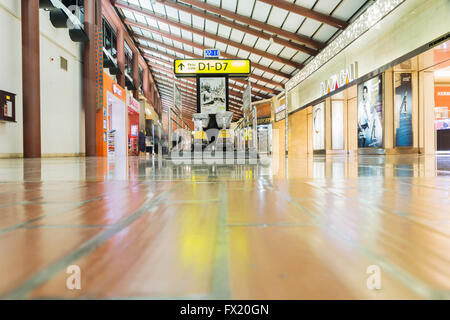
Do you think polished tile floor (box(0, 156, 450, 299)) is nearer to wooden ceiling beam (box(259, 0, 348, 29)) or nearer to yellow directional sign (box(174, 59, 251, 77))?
yellow directional sign (box(174, 59, 251, 77))

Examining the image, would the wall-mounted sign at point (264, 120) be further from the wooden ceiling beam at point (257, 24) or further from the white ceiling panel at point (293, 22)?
the white ceiling panel at point (293, 22)

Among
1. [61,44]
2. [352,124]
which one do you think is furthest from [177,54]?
[352,124]

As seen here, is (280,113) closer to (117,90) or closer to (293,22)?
(293,22)

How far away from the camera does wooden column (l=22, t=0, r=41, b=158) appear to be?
6.67 m

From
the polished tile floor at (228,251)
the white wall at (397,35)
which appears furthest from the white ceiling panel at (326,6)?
the polished tile floor at (228,251)

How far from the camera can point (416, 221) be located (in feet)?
1.99

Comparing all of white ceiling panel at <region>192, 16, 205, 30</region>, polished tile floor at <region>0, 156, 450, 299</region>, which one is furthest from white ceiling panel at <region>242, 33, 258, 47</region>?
polished tile floor at <region>0, 156, 450, 299</region>

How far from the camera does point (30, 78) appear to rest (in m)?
6.73

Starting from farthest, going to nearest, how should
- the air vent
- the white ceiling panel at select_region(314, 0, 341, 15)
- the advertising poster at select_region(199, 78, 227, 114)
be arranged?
the air vent, the advertising poster at select_region(199, 78, 227, 114), the white ceiling panel at select_region(314, 0, 341, 15)

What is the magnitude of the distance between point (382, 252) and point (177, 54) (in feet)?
53.2

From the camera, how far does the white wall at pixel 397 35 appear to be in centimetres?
562

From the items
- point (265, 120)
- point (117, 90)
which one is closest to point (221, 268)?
point (117, 90)

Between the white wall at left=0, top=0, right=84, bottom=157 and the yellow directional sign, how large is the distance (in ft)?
A: 13.0

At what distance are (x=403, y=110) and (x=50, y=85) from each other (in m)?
10.7
